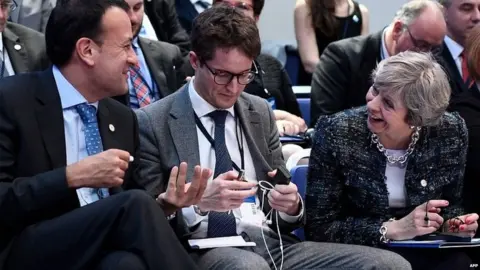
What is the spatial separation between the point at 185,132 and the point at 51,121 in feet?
1.81

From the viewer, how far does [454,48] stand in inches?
197

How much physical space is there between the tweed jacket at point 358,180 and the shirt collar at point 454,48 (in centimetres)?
150

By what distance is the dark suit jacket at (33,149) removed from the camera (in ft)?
9.03

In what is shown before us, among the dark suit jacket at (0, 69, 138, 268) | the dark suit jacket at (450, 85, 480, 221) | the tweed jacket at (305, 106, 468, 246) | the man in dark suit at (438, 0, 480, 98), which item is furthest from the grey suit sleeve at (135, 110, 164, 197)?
the man in dark suit at (438, 0, 480, 98)

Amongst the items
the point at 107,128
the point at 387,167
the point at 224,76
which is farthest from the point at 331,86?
the point at 107,128

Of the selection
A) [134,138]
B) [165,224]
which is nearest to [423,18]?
[134,138]

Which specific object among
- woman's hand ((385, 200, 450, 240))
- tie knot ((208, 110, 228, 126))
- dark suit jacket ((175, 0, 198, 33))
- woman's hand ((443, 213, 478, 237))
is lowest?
woman's hand ((443, 213, 478, 237))

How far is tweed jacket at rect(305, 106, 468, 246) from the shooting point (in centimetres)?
346

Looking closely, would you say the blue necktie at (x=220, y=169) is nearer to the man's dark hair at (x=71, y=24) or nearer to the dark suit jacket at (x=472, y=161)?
the man's dark hair at (x=71, y=24)

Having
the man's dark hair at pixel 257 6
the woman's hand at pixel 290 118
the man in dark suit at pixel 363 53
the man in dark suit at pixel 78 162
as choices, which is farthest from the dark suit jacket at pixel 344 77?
the man in dark suit at pixel 78 162

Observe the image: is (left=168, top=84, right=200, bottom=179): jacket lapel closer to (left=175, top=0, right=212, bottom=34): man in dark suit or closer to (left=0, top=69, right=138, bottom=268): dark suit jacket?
(left=0, top=69, right=138, bottom=268): dark suit jacket

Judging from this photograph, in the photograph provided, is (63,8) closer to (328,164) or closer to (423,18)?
(328,164)

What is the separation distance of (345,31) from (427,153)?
267 centimetres

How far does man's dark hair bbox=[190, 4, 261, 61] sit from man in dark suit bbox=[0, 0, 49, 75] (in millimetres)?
906
